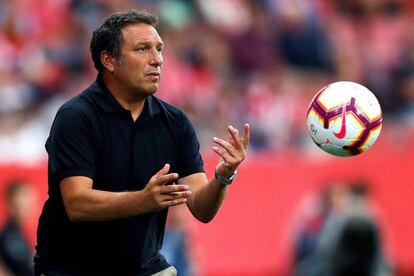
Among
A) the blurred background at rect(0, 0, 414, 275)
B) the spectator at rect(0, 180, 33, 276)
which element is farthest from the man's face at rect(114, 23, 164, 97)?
the spectator at rect(0, 180, 33, 276)

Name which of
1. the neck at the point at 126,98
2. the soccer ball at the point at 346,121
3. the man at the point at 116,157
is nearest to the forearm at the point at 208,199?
A: the man at the point at 116,157

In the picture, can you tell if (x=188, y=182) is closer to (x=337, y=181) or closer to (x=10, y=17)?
(x=337, y=181)

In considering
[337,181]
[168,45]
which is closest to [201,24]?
[168,45]

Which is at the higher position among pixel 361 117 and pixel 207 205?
pixel 361 117

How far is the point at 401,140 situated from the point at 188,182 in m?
8.08

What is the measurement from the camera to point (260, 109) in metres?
15.2

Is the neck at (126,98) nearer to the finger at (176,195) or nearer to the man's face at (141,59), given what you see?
the man's face at (141,59)

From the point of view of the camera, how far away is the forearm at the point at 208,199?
6.95 metres

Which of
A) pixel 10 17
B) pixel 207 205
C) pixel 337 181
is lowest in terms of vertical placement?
pixel 207 205

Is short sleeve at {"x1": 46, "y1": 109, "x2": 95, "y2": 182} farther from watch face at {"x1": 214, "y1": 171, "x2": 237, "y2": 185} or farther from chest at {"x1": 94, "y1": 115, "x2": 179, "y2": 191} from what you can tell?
watch face at {"x1": 214, "y1": 171, "x2": 237, "y2": 185}

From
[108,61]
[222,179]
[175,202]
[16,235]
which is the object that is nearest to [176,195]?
[175,202]

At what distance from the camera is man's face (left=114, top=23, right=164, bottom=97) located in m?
6.89

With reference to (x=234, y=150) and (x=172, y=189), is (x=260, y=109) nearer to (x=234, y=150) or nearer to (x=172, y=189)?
(x=234, y=150)

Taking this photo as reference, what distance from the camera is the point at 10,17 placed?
47.6ft
